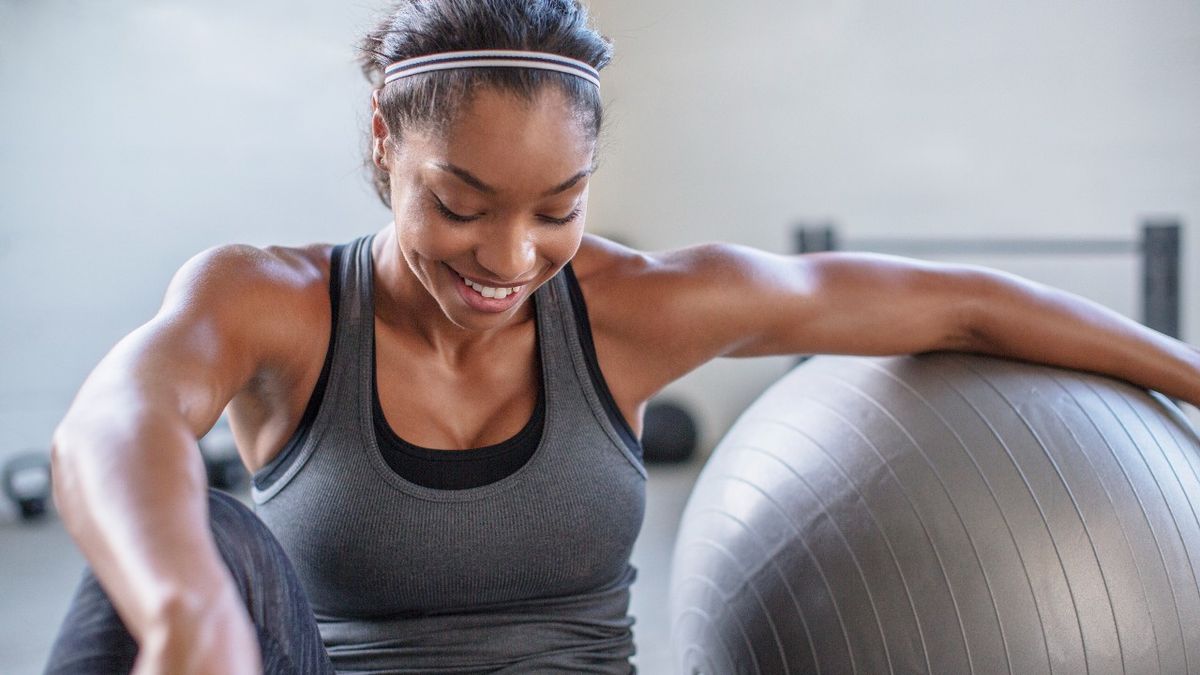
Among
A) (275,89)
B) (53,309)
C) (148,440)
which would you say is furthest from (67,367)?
(148,440)

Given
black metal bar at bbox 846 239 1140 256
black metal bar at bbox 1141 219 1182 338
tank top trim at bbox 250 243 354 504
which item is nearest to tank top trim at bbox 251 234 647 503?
tank top trim at bbox 250 243 354 504

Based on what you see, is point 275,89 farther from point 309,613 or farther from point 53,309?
point 309,613

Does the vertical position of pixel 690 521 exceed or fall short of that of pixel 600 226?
it falls short

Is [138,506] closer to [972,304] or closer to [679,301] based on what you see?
[679,301]

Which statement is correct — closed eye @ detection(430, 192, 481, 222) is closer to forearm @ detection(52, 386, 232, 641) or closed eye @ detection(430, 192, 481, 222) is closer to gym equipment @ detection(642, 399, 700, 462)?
forearm @ detection(52, 386, 232, 641)

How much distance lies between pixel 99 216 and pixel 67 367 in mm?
532

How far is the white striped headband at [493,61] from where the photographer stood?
1.08 metres

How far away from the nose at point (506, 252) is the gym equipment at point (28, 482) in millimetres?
3116

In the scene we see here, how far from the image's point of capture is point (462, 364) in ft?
4.43

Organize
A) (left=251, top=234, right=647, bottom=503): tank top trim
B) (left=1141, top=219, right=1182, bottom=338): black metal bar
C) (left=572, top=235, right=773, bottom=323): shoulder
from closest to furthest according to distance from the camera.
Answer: (left=251, top=234, right=647, bottom=503): tank top trim, (left=572, top=235, right=773, bottom=323): shoulder, (left=1141, top=219, right=1182, bottom=338): black metal bar

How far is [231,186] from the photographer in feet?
13.0

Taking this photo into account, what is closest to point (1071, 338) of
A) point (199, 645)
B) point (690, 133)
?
point (199, 645)

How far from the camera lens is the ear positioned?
1.18m

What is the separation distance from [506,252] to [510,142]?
11 cm
